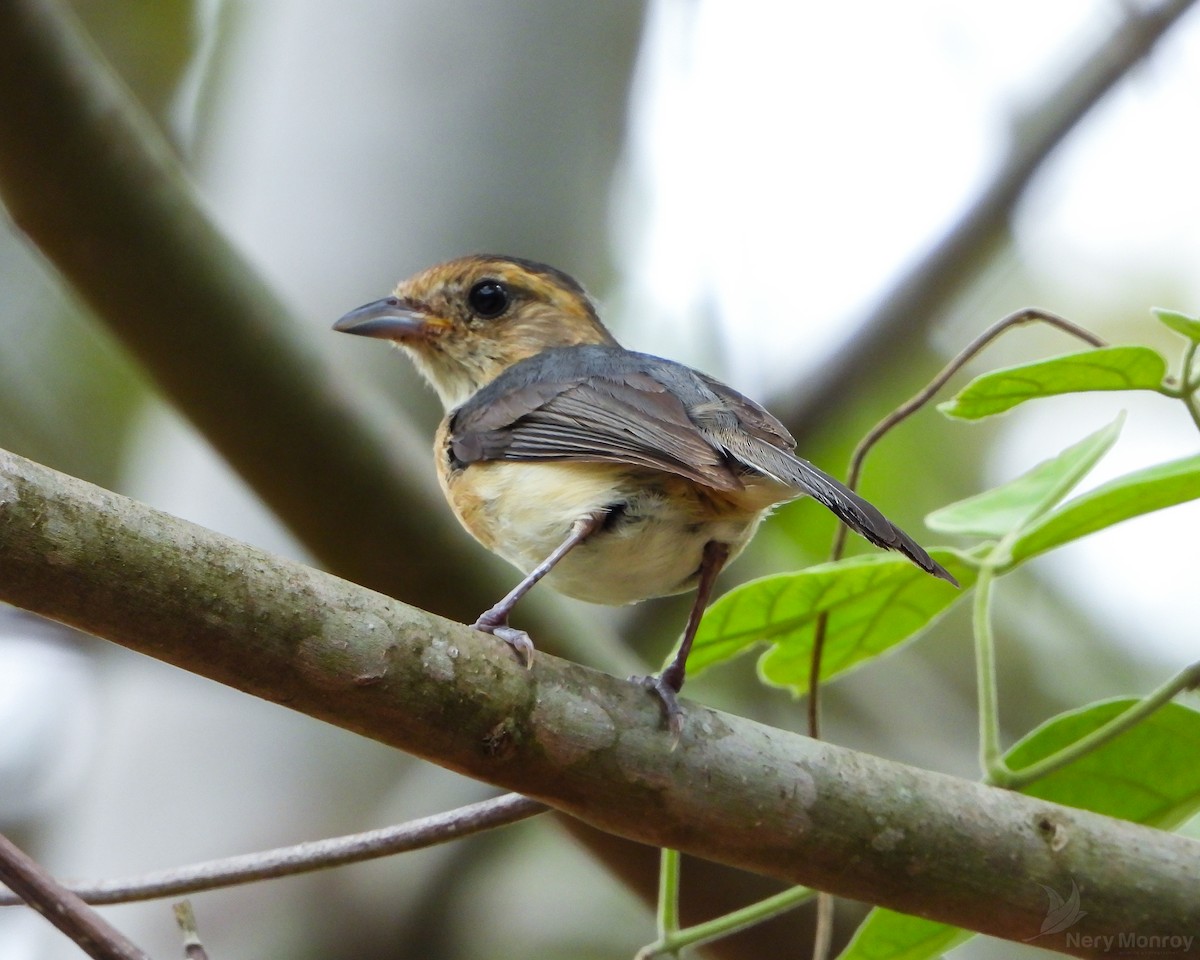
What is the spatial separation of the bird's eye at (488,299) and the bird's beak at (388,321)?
0.54 feet

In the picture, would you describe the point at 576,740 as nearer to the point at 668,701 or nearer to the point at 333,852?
the point at 668,701

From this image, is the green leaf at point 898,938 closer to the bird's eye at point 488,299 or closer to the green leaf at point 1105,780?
the green leaf at point 1105,780

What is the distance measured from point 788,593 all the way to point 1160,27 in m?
2.44

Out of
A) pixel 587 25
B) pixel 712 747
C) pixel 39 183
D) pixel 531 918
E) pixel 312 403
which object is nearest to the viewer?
pixel 712 747

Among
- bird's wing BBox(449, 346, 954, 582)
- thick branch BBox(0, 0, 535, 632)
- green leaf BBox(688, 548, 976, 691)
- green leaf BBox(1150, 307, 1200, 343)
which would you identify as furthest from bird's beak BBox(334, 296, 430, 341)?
green leaf BBox(1150, 307, 1200, 343)

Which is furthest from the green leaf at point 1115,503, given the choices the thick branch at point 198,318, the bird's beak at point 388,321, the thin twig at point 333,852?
the bird's beak at point 388,321

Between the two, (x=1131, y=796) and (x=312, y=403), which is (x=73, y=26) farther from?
(x=1131, y=796)

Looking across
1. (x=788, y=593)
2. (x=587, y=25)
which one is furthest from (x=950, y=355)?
(x=788, y=593)

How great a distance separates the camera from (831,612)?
96.5 inches

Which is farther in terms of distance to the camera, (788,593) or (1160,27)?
(1160,27)

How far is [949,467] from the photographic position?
5.75 meters

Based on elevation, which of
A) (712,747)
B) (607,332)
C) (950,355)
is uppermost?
(950,355)

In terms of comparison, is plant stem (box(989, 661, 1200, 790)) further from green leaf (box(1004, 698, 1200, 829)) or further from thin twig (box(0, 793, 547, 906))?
thin twig (box(0, 793, 547, 906))

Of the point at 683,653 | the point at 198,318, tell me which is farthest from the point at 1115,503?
the point at 198,318
